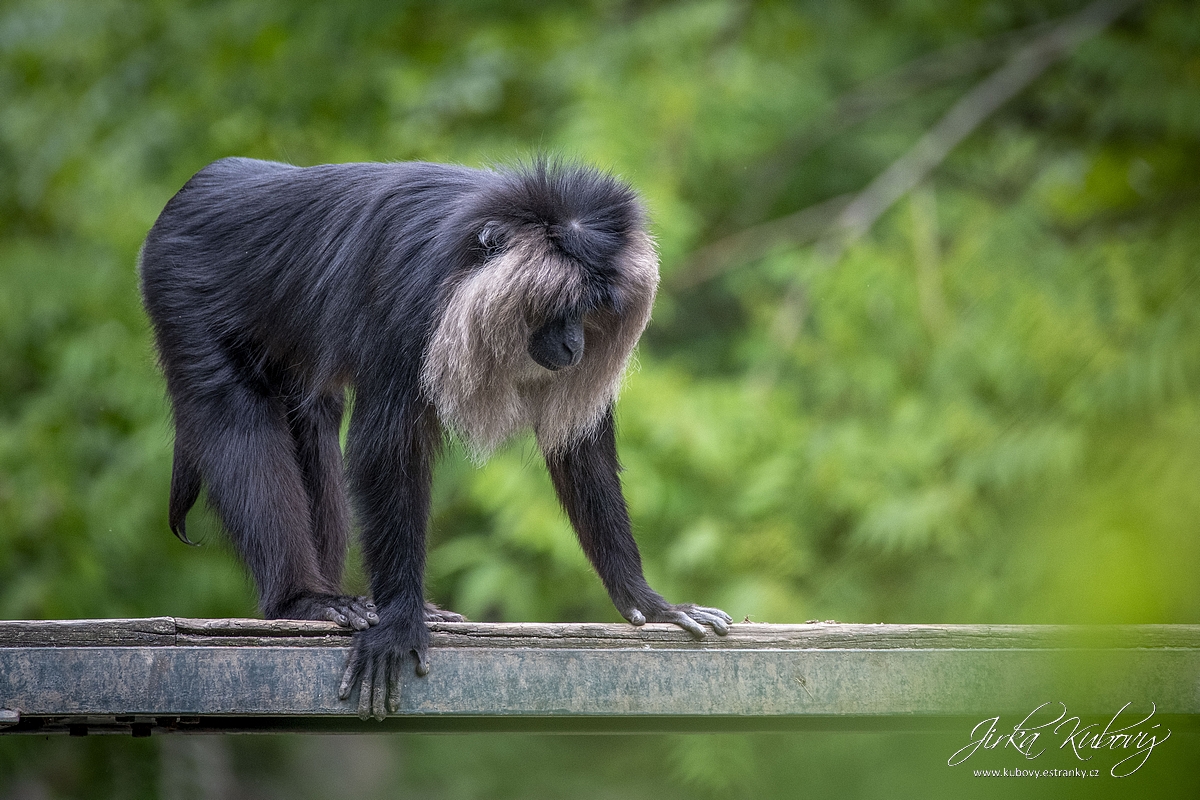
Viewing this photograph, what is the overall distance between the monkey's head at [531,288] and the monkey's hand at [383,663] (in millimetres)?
608

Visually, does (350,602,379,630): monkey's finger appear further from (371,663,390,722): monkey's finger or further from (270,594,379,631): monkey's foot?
(371,663,390,722): monkey's finger

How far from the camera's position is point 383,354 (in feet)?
10.4

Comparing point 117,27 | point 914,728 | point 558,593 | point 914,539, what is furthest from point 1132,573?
point 117,27

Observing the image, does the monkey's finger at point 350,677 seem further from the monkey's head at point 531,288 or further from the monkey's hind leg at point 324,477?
the monkey's hind leg at point 324,477

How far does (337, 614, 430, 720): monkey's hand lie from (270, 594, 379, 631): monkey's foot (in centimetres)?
8

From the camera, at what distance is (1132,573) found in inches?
45.7

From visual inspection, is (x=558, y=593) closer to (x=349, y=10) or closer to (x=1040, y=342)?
(x=349, y=10)

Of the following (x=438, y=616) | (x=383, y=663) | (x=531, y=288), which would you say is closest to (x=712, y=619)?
(x=438, y=616)

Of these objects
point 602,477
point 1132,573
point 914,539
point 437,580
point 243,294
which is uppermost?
point 1132,573

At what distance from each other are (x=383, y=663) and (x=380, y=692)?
7cm

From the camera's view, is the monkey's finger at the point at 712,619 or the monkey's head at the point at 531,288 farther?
the monkey's finger at the point at 712,619

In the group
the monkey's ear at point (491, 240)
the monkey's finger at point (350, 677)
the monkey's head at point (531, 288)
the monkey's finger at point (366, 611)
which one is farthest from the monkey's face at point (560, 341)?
the monkey's finger at point (350, 677)

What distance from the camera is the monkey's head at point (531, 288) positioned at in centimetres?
309

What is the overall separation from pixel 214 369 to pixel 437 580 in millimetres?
4433
